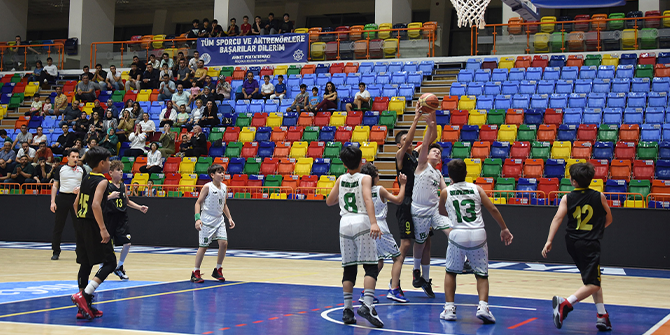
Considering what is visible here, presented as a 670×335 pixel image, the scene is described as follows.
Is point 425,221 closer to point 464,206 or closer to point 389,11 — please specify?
point 464,206

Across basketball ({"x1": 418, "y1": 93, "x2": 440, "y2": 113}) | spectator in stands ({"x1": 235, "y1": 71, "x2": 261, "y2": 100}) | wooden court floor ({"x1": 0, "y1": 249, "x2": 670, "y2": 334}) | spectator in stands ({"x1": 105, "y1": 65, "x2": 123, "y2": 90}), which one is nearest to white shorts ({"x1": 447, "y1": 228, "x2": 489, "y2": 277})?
basketball ({"x1": 418, "y1": 93, "x2": 440, "y2": 113})

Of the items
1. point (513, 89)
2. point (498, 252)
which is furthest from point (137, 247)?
point (513, 89)

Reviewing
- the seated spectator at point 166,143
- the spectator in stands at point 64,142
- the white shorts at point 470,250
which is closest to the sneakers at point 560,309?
the white shorts at point 470,250

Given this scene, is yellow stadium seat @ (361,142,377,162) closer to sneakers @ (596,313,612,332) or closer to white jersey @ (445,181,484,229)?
white jersey @ (445,181,484,229)

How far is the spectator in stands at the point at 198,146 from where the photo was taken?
18.8 m

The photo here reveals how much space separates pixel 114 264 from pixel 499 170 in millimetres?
10471

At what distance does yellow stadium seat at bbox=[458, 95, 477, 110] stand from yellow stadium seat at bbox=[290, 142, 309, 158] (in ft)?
14.5

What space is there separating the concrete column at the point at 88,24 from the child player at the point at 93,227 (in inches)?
846

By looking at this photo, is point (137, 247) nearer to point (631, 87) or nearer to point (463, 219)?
point (463, 219)

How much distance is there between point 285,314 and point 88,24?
2461 centimetres

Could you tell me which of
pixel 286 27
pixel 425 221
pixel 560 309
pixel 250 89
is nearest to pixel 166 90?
pixel 250 89

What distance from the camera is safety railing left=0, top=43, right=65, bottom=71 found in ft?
86.3

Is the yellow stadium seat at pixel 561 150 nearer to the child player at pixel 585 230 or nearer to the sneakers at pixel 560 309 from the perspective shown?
the child player at pixel 585 230

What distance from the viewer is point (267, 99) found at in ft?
69.7
